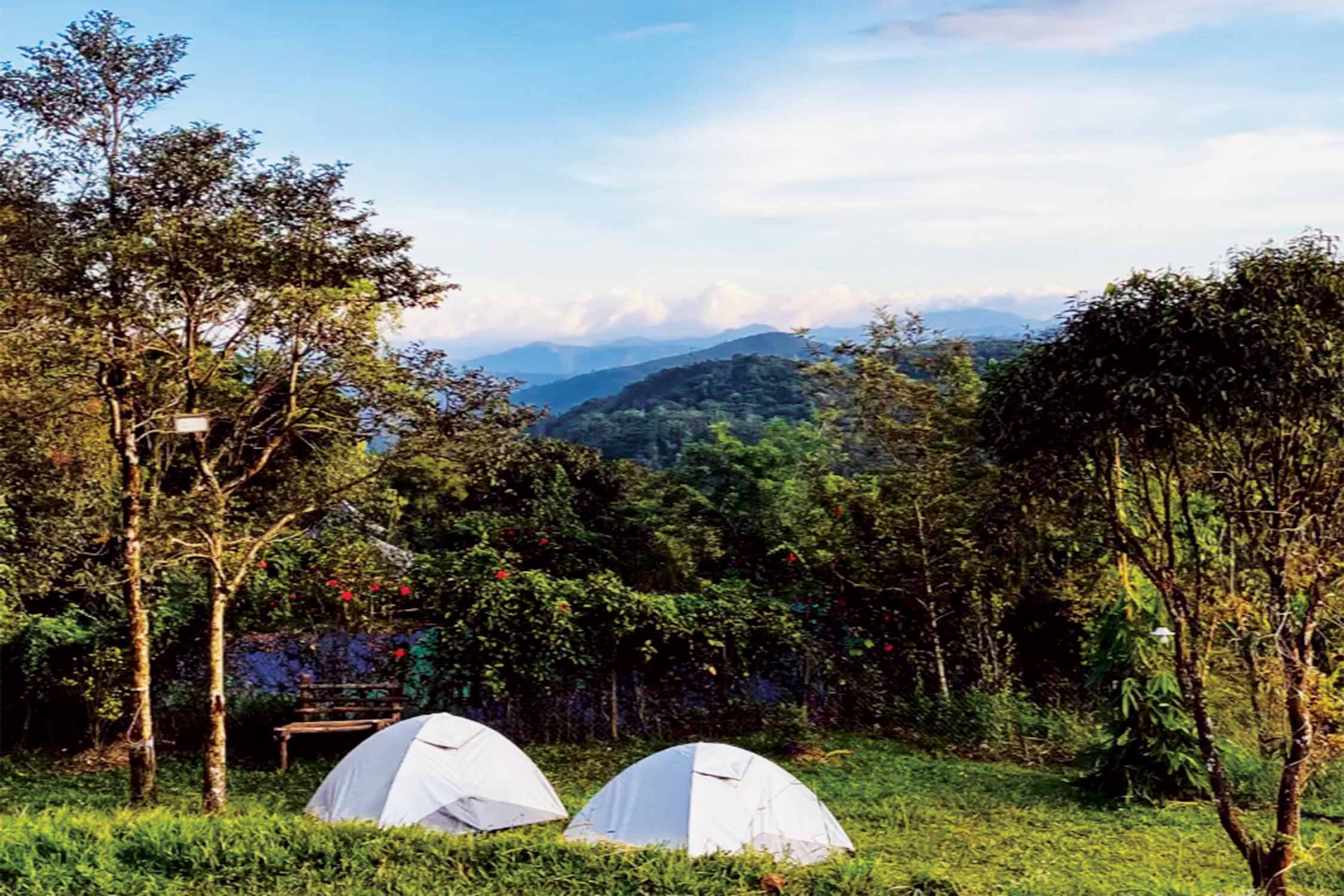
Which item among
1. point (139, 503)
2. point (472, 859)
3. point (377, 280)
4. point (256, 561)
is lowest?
point (472, 859)

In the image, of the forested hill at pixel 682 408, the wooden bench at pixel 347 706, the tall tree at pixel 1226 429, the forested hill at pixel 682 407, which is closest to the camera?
the tall tree at pixel 1226 429

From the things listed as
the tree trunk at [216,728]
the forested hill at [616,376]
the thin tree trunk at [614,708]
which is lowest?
the thin tree trunk at [614,708]

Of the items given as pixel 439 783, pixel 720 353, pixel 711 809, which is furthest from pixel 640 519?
pixel 720 353

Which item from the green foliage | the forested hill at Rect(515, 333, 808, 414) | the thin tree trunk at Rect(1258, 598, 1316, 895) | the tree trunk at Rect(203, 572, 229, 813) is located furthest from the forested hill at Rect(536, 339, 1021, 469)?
the forested hill at Rect(515, 333, 808, 414)

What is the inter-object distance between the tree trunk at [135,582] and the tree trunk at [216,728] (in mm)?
417

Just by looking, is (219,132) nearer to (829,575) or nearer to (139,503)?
(139,503)

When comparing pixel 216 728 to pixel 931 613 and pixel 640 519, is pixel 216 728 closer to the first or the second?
pixel 640 519

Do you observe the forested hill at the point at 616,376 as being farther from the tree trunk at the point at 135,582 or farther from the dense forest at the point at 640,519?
the tree trunk at the point at 135,582

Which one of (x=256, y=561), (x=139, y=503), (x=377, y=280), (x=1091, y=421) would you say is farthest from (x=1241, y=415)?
(x=256, y=561)

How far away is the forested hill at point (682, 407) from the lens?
2455cm

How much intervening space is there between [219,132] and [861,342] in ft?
21.1

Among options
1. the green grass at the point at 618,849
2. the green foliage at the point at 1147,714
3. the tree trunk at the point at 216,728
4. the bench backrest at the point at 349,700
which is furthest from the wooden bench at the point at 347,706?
the green foliage at the point at 1147,714

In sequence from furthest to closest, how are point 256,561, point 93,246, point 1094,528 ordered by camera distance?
1. point 256,561
2. point 1094,528
3. point 93,246

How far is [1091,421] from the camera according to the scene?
17.7 feet
